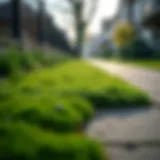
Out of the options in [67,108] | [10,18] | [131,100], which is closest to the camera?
[67,108]

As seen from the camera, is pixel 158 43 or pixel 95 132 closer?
pixel 95 132

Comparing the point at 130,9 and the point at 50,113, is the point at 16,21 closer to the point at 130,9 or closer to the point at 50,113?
the point at 50,113

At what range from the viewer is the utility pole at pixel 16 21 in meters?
7.45

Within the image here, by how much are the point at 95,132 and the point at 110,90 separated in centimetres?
221

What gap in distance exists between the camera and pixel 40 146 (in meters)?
2.98

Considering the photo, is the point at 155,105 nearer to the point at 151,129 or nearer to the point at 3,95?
the point at 151,129

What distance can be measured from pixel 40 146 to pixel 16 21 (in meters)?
5.41

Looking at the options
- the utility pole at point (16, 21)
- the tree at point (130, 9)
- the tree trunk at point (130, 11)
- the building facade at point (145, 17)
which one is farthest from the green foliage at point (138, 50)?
the utility pole at point (16, 21)

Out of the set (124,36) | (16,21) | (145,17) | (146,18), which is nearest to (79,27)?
(146,18)

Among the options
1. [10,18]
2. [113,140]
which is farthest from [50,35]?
[113,140]

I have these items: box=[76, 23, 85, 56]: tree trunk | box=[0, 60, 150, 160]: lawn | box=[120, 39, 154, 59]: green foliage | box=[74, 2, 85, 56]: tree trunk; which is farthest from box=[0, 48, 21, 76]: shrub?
box=[120, 39, 154, 59]: green foliage

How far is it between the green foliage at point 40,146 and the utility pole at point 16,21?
178 inches

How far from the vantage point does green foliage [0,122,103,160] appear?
281 centimetres

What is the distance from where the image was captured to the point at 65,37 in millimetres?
18188
